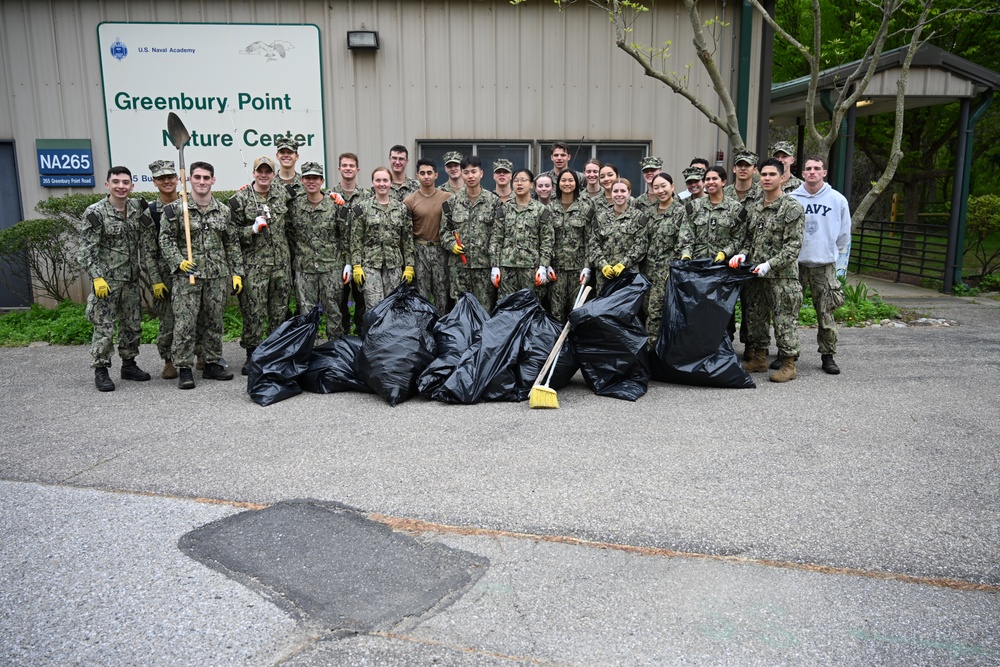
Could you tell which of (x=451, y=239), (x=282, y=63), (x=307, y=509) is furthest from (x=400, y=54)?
(x=307, y=509)

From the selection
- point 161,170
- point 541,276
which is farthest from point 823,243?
point 161,170

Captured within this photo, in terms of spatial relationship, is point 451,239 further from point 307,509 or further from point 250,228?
point 307,509

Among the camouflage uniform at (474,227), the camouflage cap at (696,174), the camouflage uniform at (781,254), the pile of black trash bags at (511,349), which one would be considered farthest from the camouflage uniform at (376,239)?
the camouflage uniform at (781,254)

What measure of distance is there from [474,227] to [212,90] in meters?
4.38

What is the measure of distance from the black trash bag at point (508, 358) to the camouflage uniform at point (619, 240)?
799mm

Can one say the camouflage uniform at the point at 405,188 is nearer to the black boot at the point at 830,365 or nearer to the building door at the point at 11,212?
the black boot at the point at 830,365

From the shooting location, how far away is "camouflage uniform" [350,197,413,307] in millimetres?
6844

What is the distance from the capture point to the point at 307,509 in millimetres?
3875

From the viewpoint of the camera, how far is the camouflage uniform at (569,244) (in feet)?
22.7

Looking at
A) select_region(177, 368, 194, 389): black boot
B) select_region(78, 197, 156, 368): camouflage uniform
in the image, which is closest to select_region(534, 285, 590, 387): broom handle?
select_region(177, 368, 194, 389): black boot

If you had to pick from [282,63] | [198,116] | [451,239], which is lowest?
[451,239]

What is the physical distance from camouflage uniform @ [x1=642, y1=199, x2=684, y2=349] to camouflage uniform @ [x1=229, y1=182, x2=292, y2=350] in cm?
311

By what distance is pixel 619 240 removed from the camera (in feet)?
21.9

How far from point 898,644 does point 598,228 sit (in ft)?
14.8
